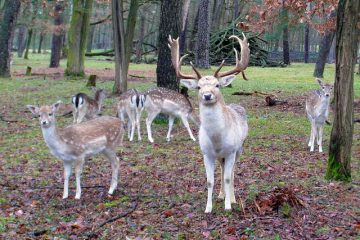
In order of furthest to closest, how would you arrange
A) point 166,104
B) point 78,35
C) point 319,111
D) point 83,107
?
1. point 78,35
2. point 83,107
3. point 166,104
4. point 319,111

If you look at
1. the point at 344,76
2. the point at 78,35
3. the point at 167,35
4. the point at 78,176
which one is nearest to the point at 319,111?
the point at 344,76

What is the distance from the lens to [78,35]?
22.5m

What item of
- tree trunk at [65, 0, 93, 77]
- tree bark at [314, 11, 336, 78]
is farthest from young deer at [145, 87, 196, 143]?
tree bark at [314, 11, 336, 78]

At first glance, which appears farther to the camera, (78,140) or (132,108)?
(132,108)

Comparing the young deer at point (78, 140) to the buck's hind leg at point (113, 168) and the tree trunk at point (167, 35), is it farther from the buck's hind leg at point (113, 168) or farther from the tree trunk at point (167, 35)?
the tree trunk at point (167, 35)

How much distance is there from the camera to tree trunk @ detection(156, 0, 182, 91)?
1179 centimetres

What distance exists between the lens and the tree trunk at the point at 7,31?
22.0 metres

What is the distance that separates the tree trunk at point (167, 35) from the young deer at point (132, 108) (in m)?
1.21

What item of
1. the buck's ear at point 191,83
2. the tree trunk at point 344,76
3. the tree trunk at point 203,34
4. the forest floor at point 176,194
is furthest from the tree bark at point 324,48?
the buck's ear at point 191,83

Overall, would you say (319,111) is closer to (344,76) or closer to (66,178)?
(344,76)

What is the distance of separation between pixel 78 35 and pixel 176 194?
16755 millimetres

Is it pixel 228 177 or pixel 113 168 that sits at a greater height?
pixel 228 177

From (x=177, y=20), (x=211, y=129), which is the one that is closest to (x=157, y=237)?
(x=211, y=129)

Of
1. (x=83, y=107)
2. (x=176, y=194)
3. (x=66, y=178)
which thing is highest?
(x=83, y=107)
